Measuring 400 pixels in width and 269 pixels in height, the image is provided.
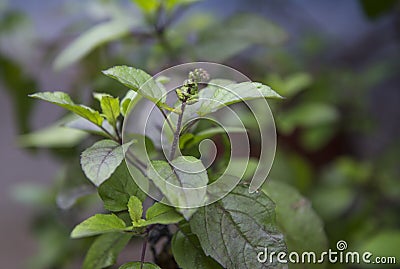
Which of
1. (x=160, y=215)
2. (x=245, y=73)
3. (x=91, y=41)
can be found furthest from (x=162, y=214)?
(x=245, y=73)

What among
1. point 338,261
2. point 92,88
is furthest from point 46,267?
point 338,261

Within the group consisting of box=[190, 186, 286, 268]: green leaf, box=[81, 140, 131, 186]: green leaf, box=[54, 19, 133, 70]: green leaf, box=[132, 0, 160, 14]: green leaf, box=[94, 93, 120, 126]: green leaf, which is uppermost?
box=[132, 0, 160, 14]: green leaf

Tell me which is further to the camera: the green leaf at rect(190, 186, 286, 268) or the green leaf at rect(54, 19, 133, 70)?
the green leaf at rect(54, 19, 133, 70)

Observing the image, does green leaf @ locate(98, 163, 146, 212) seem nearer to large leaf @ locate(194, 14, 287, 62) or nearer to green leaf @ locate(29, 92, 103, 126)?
green leaf @ locate(29, 92, 103, 126)

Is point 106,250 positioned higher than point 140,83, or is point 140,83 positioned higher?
point 140,83

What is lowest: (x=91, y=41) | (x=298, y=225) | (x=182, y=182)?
(x=298, y=225)

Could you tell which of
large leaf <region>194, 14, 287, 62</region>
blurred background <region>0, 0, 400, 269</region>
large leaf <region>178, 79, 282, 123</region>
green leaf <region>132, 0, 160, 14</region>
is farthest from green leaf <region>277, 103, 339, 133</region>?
large leaf <region>178, 79, 282, 123</region>

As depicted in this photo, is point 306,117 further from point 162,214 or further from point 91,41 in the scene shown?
point 162,214
